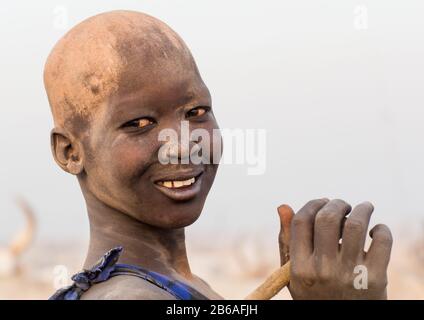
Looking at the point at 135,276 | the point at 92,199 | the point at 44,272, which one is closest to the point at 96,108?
the point at 92,199

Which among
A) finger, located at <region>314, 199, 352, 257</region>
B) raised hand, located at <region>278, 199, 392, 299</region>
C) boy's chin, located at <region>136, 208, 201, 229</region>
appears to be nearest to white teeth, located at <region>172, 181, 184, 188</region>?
boy's chin, located at <region>136, 208, 201, 229</region>

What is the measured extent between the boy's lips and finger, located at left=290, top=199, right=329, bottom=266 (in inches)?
20.9

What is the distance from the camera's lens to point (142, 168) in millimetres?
4043

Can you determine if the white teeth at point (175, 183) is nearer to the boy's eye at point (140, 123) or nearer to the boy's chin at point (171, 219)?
the boy's chin at point (171, 219)

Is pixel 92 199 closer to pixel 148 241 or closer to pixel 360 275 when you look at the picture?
pixel 148 241

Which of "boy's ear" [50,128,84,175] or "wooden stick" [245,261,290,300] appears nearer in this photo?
"wooden stick" [245,261,290,300]

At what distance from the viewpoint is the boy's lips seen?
4.11m

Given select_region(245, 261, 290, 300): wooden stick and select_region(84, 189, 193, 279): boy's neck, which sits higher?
select_region(84, 189, 193, 279): boy's neck

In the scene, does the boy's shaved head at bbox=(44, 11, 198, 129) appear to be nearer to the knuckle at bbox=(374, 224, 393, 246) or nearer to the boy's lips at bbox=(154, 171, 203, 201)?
the boy's lips at bbox=(154, 171, 203, 201)

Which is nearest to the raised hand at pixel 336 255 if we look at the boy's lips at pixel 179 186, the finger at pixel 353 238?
the finger at pixel 353 238

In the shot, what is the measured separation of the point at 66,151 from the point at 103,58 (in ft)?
1.65

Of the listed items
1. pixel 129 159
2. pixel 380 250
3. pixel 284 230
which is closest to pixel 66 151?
pixel 129 159

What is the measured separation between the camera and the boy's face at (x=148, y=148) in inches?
159
